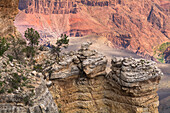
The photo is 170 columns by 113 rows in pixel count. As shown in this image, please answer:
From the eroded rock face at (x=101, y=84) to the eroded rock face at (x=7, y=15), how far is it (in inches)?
568

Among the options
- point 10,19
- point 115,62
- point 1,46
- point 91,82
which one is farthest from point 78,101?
point 10,19

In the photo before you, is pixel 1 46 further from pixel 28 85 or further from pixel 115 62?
pixel 115 62

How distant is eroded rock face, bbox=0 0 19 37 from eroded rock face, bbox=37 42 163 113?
1443cm

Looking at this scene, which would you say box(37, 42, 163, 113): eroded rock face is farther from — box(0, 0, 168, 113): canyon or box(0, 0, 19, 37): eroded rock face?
box(0, 0, 19, 37): eroded rock face

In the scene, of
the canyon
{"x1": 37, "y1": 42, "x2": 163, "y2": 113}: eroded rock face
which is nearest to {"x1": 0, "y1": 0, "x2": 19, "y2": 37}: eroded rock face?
the canyon

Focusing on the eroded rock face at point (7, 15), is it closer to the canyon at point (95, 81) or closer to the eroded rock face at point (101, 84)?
the canyon at point (95, 81)

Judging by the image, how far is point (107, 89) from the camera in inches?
1650

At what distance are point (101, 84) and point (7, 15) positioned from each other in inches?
1053

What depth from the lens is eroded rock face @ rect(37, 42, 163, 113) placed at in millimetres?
36656

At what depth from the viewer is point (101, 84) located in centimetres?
4231

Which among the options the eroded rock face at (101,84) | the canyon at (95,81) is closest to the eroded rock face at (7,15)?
the canyon at (95,81)

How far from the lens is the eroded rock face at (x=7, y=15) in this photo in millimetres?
40591

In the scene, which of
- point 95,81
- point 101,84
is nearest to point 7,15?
point 95,81

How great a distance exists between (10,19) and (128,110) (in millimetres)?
33867
